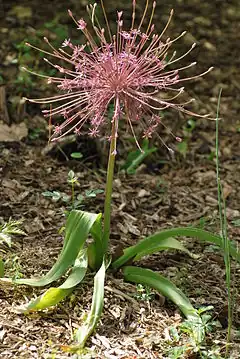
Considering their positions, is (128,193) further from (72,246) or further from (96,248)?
(72,246)

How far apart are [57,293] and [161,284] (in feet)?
1.39

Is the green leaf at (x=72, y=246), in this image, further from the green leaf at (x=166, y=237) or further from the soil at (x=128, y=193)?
the green leaf at (x=166, y=237)

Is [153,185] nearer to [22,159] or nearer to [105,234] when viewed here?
[22,159]

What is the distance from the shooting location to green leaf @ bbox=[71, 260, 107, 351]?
97.6 inches

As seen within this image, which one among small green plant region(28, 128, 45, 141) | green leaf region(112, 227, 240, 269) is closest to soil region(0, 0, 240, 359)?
small green plant region(28, 128, 45, 141)

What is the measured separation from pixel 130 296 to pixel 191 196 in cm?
115

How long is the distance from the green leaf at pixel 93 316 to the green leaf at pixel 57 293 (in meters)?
0.09

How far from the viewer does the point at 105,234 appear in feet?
9.41

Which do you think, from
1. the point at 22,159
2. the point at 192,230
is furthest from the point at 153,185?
the point at 192,230

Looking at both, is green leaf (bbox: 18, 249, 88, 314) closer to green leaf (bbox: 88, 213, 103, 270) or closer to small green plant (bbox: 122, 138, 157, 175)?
green leaf (bbox: 88, 213, 103, 270)

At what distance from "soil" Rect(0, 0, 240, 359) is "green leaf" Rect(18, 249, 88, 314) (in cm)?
6

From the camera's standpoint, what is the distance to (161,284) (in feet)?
9.17

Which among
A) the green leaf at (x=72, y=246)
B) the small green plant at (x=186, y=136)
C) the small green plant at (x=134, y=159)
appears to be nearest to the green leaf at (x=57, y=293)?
the green leaf at (x=72, y=246)

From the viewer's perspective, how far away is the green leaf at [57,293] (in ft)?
8.46
